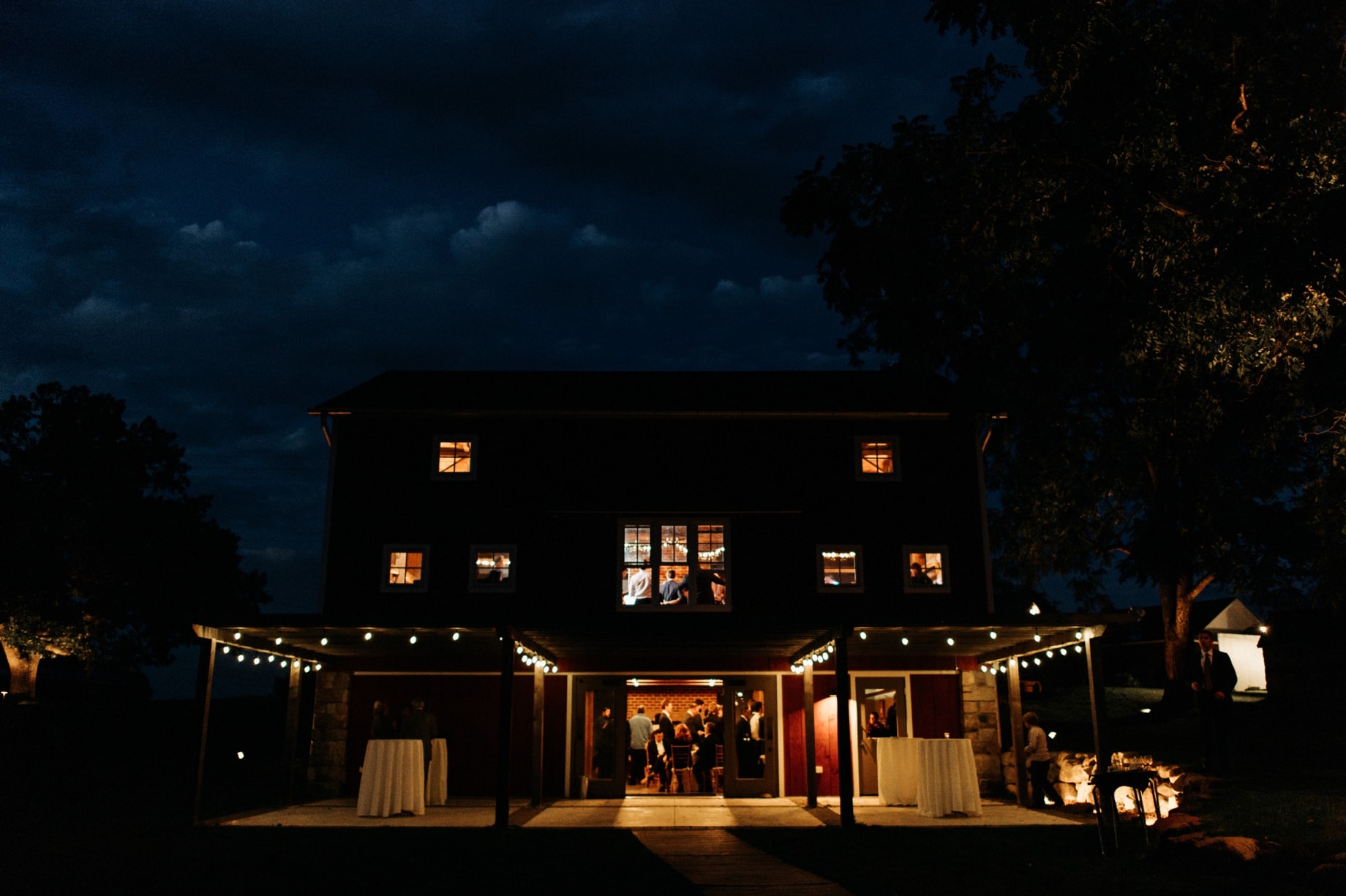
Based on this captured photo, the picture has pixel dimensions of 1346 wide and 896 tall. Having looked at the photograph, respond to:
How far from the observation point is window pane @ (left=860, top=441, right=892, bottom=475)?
64.6ft

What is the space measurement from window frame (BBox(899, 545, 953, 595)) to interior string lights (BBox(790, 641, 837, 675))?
2.77m

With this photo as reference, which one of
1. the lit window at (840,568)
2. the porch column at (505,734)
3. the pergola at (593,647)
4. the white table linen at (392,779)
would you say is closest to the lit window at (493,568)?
the pergola at (593,647)

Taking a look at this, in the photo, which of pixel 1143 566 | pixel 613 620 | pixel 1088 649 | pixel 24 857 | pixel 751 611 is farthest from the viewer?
pixel 1143 566

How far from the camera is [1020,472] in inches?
924

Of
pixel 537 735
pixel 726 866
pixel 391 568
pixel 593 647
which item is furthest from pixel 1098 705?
pixel 391 568

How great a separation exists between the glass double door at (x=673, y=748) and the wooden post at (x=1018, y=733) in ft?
15.8

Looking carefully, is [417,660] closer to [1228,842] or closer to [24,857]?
[24,857]

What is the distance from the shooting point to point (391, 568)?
19156 millimetres

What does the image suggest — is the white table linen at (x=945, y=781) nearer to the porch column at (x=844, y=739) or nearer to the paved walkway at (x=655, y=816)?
the paved walkway at (x=655, y=816)

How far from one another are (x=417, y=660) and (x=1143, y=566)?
15.6m

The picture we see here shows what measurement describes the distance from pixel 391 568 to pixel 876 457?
31.2ft

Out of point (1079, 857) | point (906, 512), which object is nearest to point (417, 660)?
point (906, 512)

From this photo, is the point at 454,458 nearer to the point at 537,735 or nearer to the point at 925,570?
the point at 537,735

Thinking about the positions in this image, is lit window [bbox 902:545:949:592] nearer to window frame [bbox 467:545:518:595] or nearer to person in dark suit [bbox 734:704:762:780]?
person in dark suit [bbox 734:704:762:780]
